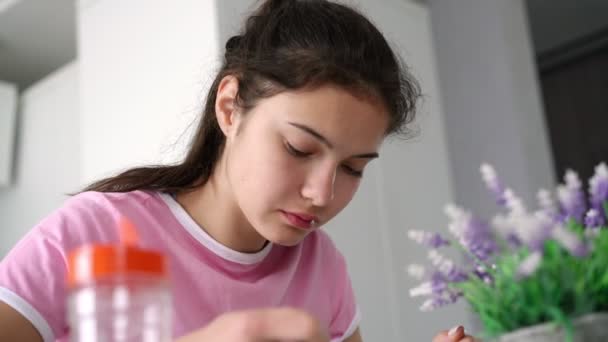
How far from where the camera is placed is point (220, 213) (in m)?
1.07

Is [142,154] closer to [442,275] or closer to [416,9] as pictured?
[416,9]

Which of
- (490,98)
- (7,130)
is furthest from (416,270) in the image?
(7,130)

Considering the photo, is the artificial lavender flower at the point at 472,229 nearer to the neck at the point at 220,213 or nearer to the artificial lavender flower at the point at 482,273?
the artificial lavender flower at the point at 482,273

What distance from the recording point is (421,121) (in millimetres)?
2250

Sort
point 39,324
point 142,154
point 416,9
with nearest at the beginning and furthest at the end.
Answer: point 39,324 < point 142,154 < point 416,9

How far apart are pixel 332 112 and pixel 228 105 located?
201mm

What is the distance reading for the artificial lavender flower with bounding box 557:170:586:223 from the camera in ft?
1.54

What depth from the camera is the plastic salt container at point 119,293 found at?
0.33 m

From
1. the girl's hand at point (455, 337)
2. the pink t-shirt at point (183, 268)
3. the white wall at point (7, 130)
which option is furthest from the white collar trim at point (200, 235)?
the white wall at point (7, 130)

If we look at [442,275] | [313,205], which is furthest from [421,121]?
[442,275]

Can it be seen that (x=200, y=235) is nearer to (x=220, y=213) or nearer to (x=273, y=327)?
(x=220, y=213)

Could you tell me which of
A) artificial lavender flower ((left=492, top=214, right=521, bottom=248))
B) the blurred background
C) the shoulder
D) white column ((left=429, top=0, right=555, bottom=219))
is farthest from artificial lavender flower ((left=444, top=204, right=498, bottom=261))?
white column ((left=429, top=0, right=555, bottom=219))

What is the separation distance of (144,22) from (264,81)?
1.15 m

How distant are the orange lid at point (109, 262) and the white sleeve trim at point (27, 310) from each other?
46 cm
